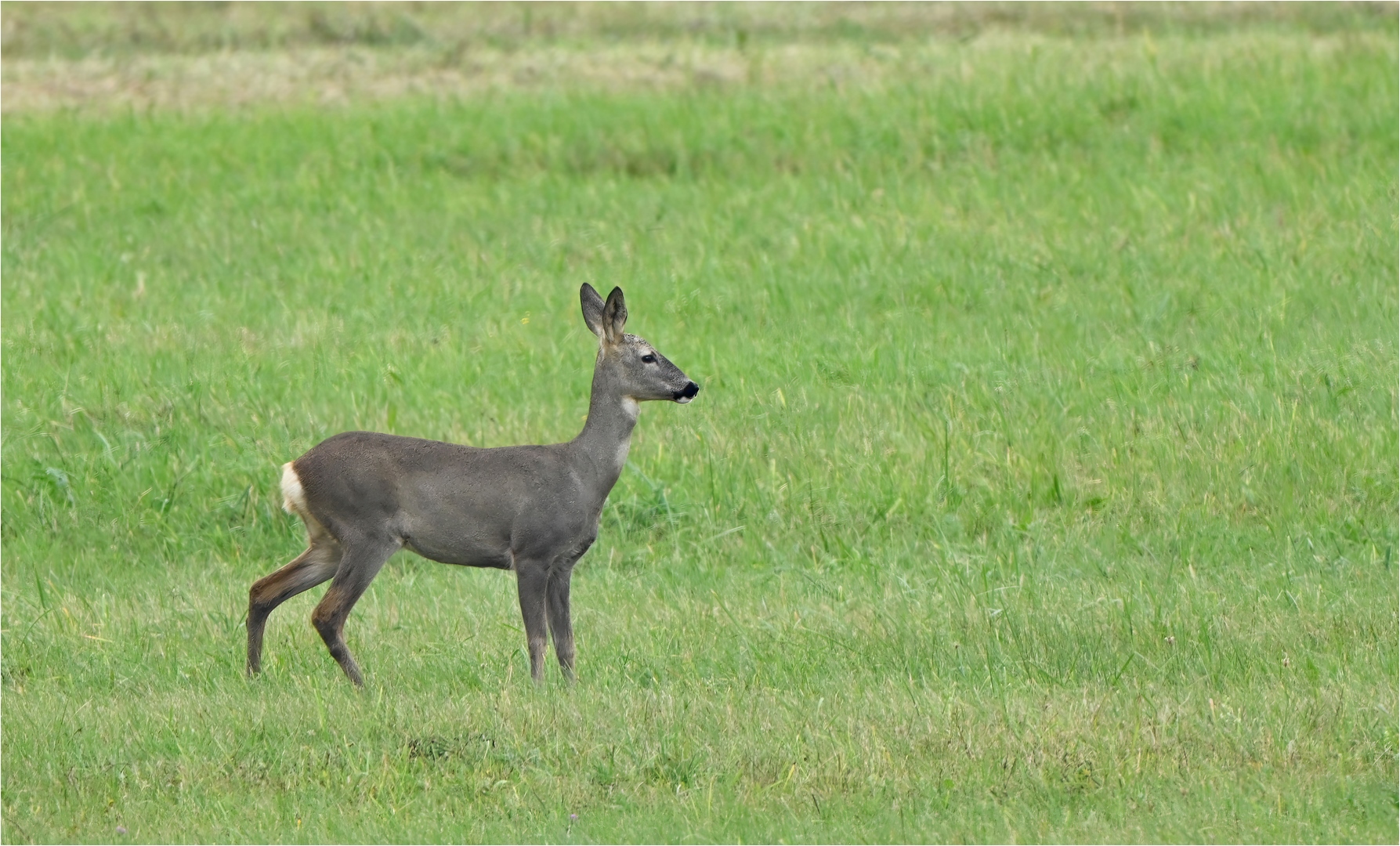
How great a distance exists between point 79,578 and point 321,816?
4.21 meters

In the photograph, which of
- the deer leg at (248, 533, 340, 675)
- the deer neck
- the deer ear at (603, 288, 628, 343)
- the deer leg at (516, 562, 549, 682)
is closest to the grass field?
the deer leg at (516, 562, 549, 682)

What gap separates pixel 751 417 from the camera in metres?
11.1

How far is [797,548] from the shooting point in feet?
32.2

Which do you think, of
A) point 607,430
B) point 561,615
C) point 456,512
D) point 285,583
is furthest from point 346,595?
point 607,430

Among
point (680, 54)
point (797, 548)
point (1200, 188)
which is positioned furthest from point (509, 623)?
point (680, 54)

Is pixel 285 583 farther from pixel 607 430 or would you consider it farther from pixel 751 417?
pixel 751 417

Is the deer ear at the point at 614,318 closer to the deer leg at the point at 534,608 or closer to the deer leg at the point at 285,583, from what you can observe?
the deer leg at the point at 534,608

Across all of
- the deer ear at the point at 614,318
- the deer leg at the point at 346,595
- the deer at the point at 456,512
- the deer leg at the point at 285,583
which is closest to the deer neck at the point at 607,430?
the deer at the point at 456,512

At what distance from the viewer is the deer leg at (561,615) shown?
7.60 meters

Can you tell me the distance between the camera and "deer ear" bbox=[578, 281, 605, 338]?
786cm

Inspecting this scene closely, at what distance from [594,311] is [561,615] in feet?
4.33

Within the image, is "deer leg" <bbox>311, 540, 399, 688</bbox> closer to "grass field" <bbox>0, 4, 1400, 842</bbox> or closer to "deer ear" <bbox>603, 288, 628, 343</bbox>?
"grass field" <bbox>0, 4, 1400, 842</bbox>

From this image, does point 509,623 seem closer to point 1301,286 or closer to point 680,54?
point 1301,286

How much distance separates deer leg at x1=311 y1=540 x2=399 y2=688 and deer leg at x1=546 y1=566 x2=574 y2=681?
27.9 inches
